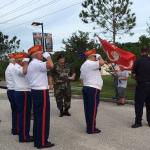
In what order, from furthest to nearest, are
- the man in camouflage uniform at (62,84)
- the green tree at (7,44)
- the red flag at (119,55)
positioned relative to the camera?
the green tree at (7,44)
the man in camouflage uniform at (62,84)
the red flag at (119,55)

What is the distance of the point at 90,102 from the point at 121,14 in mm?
29162

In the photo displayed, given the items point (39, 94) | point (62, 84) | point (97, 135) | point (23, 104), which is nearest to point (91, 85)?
point (97, 135)

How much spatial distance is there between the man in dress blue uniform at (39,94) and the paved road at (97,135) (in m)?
0.30

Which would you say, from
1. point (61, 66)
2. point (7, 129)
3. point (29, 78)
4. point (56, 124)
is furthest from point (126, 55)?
point (29, 78)

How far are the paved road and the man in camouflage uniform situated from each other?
31 centimetres

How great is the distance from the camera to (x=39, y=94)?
9266 mm

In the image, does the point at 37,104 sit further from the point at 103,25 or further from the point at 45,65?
the point at 103,25

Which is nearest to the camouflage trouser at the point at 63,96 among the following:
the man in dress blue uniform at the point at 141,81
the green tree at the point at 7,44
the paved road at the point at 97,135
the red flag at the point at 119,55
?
the paved road at the point at 97,135

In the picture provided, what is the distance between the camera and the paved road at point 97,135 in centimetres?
930

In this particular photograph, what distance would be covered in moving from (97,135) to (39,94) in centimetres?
188

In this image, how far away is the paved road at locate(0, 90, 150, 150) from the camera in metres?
9.30

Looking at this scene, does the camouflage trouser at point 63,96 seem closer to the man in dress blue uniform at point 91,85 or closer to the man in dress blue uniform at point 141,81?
the man in dress blue uniform at point 141,81

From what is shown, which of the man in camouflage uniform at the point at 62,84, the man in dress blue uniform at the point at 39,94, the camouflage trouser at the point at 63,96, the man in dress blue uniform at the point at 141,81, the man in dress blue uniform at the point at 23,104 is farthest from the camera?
the camouflage trouser at the point at 63,96

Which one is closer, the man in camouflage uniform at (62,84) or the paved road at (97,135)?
the paved road at (97,135)
